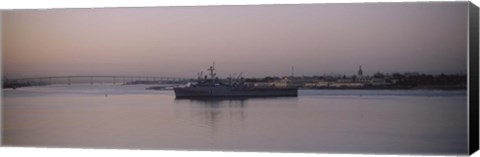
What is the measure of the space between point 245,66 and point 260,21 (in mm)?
547

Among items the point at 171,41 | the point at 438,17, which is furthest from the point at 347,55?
the point at 171,41

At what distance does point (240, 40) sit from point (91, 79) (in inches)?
70.6

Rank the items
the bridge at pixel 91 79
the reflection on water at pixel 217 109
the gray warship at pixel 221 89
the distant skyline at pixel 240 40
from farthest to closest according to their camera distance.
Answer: the bridge at pixel 91 79 < the gray warship at pixel 221 89 < the reflection on water at pixel 217 109 < the distant skyline at pixel 240 40

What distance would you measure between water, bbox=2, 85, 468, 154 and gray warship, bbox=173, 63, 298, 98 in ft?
0.26

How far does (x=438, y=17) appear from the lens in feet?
32.9

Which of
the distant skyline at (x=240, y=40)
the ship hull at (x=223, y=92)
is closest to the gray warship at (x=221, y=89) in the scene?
the ship hull at (x=223, y=92)

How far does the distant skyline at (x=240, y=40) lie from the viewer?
1023cm

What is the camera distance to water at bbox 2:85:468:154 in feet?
33.6

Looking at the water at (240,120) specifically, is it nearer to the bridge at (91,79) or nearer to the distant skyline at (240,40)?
the bridge at (91,79)

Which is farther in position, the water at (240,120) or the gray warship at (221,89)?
the gray warship at (221,89)

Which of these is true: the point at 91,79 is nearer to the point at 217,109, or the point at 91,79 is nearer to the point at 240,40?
the point at 217,109

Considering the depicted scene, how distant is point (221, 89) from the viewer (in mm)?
11219

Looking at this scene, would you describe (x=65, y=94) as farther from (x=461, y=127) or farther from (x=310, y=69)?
(x=461, y=127)

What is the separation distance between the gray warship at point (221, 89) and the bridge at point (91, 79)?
14 cm
